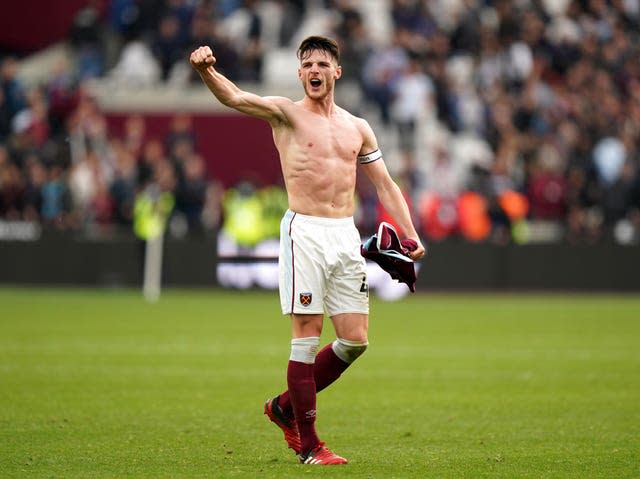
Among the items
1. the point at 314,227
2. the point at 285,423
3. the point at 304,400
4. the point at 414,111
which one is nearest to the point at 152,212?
the point at 414,111

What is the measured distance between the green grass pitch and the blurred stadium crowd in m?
3.87

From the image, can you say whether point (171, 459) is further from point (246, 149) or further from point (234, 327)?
point (246, 149)

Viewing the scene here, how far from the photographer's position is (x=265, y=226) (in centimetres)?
2395

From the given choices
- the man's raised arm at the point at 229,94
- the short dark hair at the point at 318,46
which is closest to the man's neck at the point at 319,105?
the man's raised arm at the point at 229,94

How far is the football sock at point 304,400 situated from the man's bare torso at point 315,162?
37.4 inches

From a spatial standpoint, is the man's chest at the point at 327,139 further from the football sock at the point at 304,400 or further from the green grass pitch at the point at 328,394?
the green grass pitch at the point at 328,394

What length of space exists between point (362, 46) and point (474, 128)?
2764mm

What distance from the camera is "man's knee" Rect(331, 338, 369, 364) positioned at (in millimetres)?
8398

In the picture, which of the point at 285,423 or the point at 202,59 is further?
the point at 285,423

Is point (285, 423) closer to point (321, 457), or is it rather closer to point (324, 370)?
point (324, 370)

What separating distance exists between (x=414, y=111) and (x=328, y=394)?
15.3 meters

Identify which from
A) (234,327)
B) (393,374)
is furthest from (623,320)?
(393,374)

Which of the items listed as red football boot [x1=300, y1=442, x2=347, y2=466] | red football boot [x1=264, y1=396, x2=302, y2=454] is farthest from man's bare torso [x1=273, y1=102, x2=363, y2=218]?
red football boot [x1=300, y1=442, x2=347, y2=466]

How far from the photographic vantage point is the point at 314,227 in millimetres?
8297
